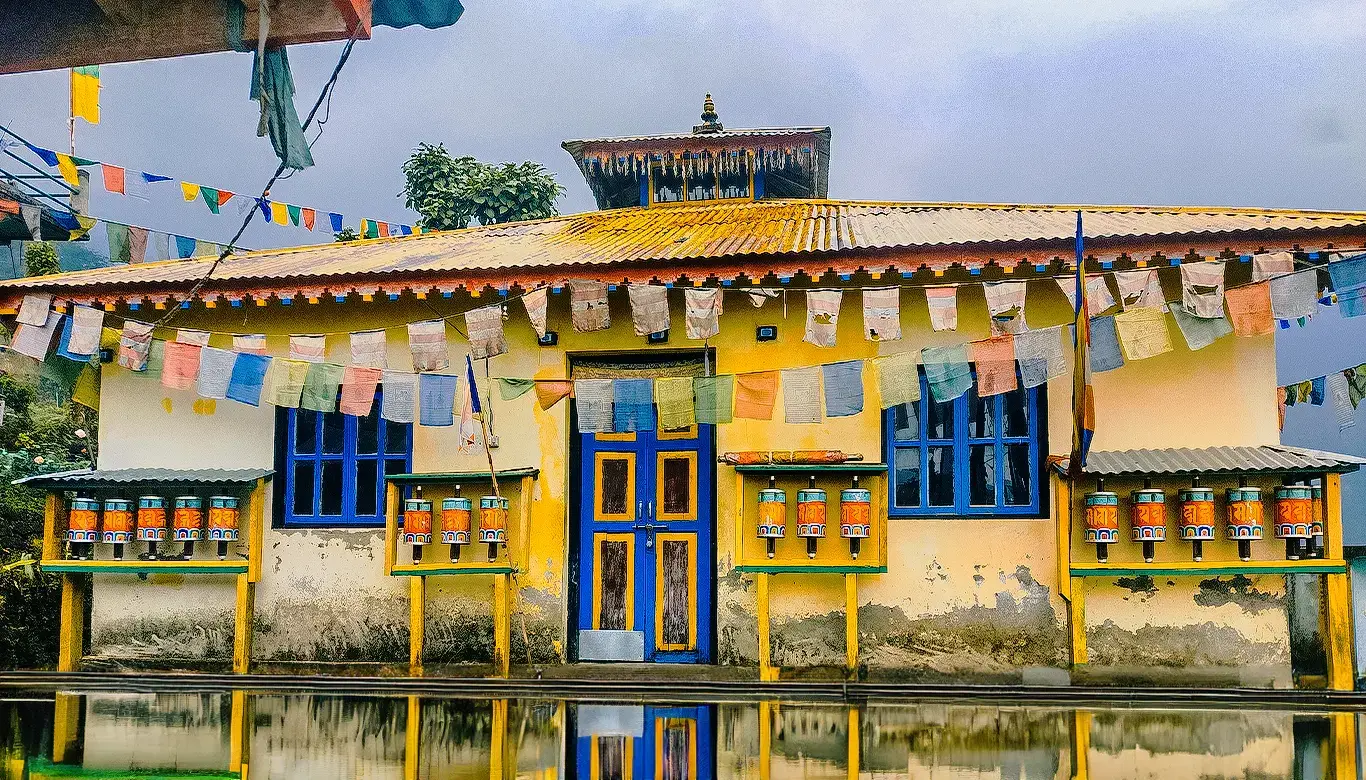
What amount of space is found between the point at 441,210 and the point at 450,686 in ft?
58.5

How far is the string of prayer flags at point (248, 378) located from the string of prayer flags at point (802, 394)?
4.55 metres

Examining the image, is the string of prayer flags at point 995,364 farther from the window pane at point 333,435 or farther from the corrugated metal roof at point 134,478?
the corrugated metal roof at point 134,478

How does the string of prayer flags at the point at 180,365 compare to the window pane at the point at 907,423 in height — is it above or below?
above

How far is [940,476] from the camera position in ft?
34.6

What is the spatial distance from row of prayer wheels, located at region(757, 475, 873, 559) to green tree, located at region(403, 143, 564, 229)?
684 inches

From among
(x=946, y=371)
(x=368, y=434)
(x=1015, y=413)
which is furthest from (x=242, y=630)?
(x=1015, y=413)

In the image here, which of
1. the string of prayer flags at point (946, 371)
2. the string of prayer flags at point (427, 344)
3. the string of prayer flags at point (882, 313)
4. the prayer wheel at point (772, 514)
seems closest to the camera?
the string of prayer flags at point (946, 371)

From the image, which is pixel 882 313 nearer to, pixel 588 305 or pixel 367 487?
pixel 588 305

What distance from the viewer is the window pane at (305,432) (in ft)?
38.0

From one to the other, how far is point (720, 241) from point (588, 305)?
176 cm

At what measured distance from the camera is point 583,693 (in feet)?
31.4

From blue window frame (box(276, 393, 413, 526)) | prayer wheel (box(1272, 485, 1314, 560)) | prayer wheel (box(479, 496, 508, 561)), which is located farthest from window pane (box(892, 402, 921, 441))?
blue window frame (box(276, 393, 413, 526))

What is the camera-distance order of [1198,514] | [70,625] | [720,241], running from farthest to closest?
[720,241]
[70,625]
[1198,514]

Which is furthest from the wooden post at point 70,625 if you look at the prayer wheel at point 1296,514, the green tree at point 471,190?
the green tree at point 471,190
